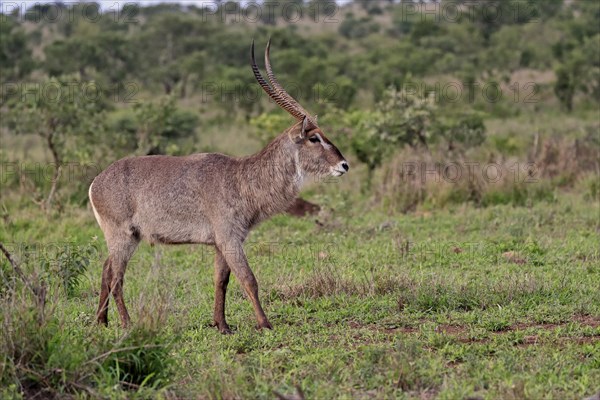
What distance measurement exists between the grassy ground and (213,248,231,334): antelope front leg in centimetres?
8

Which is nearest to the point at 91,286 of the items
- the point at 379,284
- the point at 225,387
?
the point at 379,284

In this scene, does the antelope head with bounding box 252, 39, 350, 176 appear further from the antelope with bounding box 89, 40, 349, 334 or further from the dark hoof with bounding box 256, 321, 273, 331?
the dark hoof with bounding box 256, 321, 273, 331

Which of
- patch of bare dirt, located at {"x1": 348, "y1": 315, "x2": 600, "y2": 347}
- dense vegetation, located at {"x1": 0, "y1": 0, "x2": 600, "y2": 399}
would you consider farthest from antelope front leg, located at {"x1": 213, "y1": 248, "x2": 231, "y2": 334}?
patch of bare dirt, located at {"x1": 348, "y1": 315, "x2": 600, "y2": 347}

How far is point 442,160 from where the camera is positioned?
39.1 ft

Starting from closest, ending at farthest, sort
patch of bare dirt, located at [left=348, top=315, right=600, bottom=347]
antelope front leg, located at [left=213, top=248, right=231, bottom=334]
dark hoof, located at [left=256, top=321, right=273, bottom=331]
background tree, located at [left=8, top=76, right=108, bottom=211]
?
patch of bare dirt, located at [left=348, top=315, right=600, bottom=347] → dark hoof, located at [left=256, top=321, right=273, bottom=331] → antelope front leg, located at [left=213, top=248, right=231, bottom=334] → background tree, located at [left=8, top=76, right=108, bottom=211]

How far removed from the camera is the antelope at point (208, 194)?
6.01 m

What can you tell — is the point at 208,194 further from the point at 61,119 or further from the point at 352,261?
the point at 61,119

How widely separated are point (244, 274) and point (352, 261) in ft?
6.90

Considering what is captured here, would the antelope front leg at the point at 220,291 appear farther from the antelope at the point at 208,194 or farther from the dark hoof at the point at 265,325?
the dark hoof at the point at 265,325

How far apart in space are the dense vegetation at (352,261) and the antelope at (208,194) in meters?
0.31

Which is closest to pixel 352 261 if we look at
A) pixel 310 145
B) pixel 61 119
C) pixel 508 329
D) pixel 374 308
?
pixel 374 308

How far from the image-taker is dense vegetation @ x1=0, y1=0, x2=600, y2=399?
4496mm

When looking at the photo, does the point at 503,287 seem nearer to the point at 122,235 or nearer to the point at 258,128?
the point at 122,235

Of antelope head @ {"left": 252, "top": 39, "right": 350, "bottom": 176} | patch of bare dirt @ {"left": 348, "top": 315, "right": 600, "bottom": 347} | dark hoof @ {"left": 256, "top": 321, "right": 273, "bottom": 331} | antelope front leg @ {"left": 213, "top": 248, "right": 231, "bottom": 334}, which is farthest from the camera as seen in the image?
antelope head @ {"left": 252, "top": 39, "right": 350, "bottom": 176}
